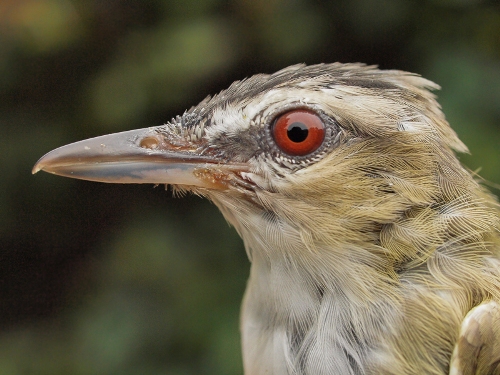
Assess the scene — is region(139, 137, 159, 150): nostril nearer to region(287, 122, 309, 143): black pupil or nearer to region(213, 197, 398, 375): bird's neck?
region(213, 197, 398, 375): bird's neck

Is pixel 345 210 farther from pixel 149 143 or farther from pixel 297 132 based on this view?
pixel 149 143

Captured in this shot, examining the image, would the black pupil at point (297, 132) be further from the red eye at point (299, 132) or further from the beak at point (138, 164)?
the beak at point (138, 164)

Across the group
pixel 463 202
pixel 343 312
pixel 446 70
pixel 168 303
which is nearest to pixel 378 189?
pixel 463 202

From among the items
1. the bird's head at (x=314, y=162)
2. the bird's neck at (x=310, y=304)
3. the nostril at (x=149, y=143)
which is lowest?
the bird's neck at (x=310, y=304)

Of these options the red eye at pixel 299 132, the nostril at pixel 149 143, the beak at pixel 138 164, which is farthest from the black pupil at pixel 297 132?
the nostril at pixel 149 143

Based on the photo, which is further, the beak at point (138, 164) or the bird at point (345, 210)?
the beak at point (138, 164)

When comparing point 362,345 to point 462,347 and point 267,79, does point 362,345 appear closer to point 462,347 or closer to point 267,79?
point 462,347

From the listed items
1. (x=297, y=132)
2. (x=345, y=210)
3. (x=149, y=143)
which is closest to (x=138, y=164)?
(x=149, y=143)

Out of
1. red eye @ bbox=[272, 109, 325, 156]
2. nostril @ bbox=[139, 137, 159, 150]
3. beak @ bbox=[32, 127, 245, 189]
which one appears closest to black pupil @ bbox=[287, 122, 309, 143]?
red eye @ bbox=[272, 109, 325, 156]
